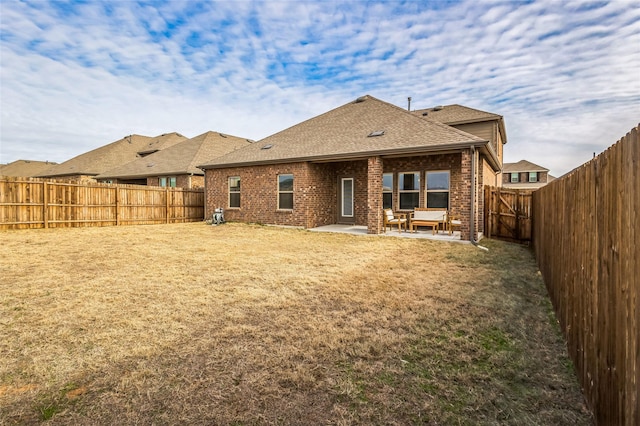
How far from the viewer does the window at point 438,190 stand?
12461 millimetres

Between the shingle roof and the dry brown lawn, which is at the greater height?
the shingle roof

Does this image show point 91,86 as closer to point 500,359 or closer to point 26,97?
Result: point 26,97

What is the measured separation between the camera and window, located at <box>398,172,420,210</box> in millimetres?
13055

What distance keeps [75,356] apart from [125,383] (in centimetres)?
84

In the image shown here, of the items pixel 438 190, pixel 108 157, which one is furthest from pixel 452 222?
pixel 108 157

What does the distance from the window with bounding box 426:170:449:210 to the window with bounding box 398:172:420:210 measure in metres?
0.45

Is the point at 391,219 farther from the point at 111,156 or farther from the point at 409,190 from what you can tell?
the point at 111,156

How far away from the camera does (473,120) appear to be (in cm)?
1712

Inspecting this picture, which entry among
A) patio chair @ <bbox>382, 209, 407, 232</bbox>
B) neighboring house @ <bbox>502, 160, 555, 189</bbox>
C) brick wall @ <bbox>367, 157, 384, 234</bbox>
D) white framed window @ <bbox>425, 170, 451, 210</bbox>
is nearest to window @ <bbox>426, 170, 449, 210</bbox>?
white framed window @ <bbox>425, 170, 451, 210</bbox>

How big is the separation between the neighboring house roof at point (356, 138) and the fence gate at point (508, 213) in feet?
8.19

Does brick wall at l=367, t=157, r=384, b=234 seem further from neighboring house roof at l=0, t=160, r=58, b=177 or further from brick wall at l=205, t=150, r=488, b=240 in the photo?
neighboring house roof at l=0, t=160, r=58, b=177

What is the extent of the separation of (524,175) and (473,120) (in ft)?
107

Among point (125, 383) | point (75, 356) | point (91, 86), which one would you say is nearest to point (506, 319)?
point (125, 383)

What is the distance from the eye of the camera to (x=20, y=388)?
2.32 m
